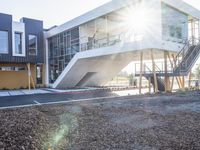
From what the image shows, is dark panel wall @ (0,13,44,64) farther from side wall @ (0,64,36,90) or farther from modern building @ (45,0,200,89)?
→ side wall @ (0,64,36,90)

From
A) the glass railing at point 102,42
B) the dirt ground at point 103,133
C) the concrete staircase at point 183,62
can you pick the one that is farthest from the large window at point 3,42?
the dirt ground at point 103,133

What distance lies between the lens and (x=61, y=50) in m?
24.6

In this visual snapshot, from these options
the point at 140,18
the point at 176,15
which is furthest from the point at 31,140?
the point at 176,15

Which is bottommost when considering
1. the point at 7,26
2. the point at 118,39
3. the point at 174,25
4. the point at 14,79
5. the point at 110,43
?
the point at 14,79

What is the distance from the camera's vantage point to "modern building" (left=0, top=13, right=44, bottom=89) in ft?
78.3

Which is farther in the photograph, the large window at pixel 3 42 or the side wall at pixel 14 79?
the side wall at pixel 14 79

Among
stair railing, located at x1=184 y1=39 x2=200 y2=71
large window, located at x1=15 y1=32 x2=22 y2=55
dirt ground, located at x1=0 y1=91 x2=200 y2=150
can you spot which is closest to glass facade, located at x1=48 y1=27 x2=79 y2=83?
large window, located at x1=15 y1=32 x2=22 y2=55

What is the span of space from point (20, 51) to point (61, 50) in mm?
4904

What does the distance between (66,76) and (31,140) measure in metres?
17.4

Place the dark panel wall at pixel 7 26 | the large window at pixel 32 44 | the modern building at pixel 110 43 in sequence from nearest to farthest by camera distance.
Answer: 1. the modern building at pixel 110 43
2. the dark panel wall at pixel 7 26
3. the large window at pixel 32 44

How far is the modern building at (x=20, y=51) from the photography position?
2388cm

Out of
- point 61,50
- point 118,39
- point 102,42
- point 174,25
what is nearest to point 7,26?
point 61,50

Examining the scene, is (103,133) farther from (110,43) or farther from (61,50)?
(61,50)

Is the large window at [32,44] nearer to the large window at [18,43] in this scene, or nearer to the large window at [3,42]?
the large window at [18,43]
